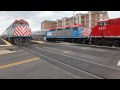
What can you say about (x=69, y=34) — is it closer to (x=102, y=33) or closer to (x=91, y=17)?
(x=102, y=33)

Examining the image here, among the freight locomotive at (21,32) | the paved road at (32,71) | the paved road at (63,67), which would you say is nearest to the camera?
the paved road at (32,71)

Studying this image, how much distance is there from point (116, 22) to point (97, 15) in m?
104

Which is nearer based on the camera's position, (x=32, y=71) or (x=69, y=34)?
(x=32, y=71)

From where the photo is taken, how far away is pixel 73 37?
47.8 m

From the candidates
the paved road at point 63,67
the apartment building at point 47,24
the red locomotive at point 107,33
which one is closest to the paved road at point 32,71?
the paved road at point 63,67

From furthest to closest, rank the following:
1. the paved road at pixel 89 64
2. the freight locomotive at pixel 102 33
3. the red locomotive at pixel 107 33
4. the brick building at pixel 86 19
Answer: the brick building at pixel 86 19 → the freight locomotive at pixel 102 33 → the red locomotive at pixel 107 33 → the paved road at pixel 89 64

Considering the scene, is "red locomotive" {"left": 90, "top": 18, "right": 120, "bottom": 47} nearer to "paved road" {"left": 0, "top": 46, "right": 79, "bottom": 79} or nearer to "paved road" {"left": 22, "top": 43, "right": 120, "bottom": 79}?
"paved road" {"left": 22, "top": 43, "right": 120, "bottom": 79}

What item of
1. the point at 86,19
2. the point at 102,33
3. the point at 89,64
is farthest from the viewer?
the point at 86,19

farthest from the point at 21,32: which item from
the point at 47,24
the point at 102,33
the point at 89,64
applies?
the point at 47,24

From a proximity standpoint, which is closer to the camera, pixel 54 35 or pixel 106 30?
pixel 106 30

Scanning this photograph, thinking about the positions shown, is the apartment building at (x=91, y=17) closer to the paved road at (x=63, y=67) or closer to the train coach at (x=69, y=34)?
the train coach at (x=69, y=34)
